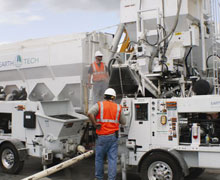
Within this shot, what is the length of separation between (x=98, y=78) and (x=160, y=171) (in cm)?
254

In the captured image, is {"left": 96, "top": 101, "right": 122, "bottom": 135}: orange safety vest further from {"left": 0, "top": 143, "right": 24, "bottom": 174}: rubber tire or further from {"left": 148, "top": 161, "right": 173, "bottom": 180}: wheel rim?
{"left": 0, "top": 143, "right": 24, "bottom": 174}: rubber tire

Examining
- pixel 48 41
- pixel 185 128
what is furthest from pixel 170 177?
pixel 48 41

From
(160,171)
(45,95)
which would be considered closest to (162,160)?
(160,171)

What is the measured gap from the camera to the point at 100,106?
17.5 ft

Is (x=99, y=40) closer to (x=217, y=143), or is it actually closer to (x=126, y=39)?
(x=126, y=39)

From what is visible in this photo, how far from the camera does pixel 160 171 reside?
535cm

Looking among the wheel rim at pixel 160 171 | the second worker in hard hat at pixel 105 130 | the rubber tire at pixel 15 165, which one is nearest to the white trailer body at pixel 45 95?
the rubber tire at pixel 15 165

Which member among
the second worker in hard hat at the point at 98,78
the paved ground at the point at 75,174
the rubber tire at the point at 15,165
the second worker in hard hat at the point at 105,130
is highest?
the second worker in hard hat at the point at 98,78

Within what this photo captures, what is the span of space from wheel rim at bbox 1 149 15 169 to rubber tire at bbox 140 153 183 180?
115 inches

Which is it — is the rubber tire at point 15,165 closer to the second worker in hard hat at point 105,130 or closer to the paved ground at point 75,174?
the paved ground at point 75,174

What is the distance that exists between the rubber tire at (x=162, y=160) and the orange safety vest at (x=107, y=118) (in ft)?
2.53

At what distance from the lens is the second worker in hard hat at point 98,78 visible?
275 inches

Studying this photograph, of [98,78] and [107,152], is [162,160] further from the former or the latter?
[98,78]

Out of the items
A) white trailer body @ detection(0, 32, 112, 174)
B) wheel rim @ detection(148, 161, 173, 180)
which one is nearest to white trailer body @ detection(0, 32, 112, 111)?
white trailer body @ detection(0, 32, 112, 174)
